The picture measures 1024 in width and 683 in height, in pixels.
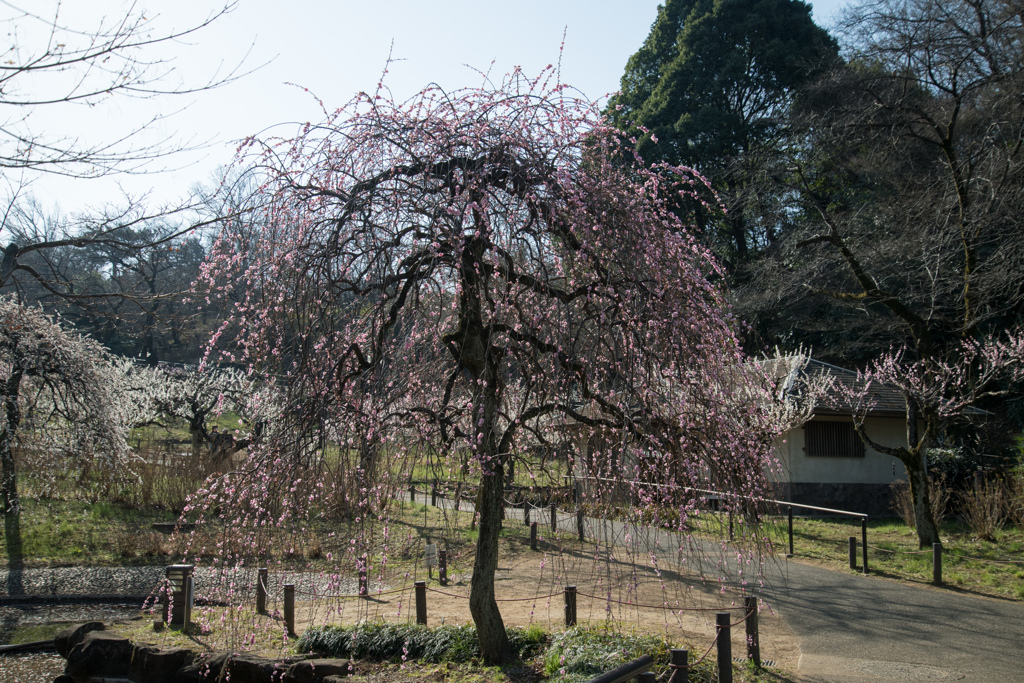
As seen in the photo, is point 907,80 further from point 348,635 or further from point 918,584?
point 348,635

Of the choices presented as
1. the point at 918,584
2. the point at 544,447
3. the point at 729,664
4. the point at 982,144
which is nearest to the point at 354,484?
the point at 544,447

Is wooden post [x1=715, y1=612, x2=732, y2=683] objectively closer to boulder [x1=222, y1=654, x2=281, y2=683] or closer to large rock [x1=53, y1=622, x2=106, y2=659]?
boulder [x1=222, y1=654, x2=281, y2=683]

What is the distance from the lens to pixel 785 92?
2788 cm

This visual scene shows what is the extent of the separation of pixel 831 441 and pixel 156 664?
678 inches

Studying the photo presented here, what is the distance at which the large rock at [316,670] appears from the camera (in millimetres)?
6438

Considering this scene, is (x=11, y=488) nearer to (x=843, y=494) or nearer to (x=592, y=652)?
(x=592, y=652)

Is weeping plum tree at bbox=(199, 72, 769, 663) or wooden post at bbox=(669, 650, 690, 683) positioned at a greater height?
weeping plum tree at bbox=(199, 72, 769, 663)

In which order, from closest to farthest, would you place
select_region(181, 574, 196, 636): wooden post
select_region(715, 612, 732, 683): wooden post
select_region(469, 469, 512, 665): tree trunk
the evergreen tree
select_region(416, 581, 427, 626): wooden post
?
select_region(715, 612, 732, 683): wooden post → select_region(469, 469, 512, 665): tree trunk → select_region(416, 581, 427, 626): wooden post → select_region(181, 574, 196, 636): wooden post → the evergreen tree

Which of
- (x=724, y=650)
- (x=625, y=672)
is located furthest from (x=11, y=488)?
(x=625, y=672)

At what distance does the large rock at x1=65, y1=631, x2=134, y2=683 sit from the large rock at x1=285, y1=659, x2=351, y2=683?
218cm

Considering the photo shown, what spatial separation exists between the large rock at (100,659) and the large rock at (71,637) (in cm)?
→ 39

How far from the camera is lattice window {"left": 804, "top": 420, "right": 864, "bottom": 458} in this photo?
19000 millimetres

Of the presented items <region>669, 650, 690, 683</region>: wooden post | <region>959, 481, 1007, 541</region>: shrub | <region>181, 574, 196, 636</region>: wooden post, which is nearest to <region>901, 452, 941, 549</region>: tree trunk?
<region>959, 481, 1007, 541</region>: shrub

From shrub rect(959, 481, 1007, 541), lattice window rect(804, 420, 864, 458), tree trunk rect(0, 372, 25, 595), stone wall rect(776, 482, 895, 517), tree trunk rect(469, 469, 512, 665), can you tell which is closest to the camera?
tree trunk rect(469, 469, 512, 665)
